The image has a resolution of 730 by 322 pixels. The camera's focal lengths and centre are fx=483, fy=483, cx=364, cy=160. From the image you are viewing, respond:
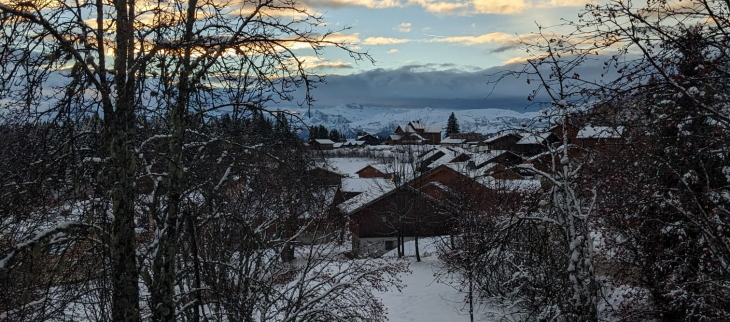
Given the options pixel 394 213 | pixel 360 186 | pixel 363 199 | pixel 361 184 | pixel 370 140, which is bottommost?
pixel 394 213

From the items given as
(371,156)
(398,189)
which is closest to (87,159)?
(398,189)

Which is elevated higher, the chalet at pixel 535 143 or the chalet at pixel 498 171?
the chalet at pixel 535 143

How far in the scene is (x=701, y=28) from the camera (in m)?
4.33

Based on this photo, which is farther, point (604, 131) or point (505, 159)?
point (505, 159)

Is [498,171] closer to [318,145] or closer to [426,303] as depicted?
[318,145]

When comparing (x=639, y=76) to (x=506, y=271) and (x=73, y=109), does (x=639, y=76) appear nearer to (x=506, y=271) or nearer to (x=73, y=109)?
(x=73, y=109)

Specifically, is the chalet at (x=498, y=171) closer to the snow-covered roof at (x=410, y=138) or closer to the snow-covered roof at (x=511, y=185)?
the snow-covered roof at (x=511, y=185)

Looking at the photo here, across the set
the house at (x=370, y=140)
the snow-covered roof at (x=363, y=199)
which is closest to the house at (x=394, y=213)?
the snow-covered roof at (x=363, y=199)

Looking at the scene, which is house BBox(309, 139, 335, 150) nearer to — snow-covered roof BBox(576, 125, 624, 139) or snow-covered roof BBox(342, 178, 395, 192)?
snow-covered roof BBox(576, 125, 624, 139)

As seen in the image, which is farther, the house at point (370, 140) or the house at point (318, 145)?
the house at point (370, 140)

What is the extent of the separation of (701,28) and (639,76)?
26.1 inches

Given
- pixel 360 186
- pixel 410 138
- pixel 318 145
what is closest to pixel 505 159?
pixel 318 145

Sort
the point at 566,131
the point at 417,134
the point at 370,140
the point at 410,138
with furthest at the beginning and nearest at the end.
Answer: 1. the point at 370,140
2. the point at 410,138
3. the point at 417,134
4. the point at 566,131

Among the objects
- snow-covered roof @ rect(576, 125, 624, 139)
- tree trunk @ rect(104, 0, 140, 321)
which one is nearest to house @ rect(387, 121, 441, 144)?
snow-covered roof @ rect(576, 125, 624, 139)
